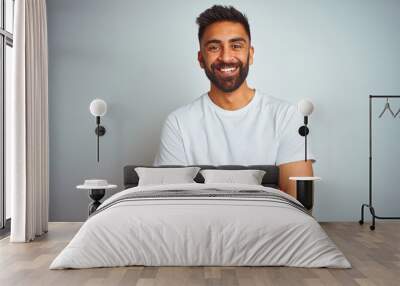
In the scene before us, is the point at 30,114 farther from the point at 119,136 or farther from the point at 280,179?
the point at 280,179

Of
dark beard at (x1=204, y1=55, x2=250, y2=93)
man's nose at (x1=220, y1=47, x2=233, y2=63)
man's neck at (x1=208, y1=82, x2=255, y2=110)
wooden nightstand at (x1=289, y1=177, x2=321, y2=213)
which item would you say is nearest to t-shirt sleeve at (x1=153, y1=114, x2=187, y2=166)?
man's neck at (x1=208, y1=82, x2=255, y2=110)

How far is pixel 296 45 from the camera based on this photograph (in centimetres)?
718

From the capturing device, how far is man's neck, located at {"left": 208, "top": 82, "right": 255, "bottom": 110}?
7.19 m

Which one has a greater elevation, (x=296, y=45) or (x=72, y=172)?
(x=296, y=45)

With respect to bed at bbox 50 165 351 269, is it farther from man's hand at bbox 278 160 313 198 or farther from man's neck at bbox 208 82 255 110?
man's neck at bbox 208 82 255 110

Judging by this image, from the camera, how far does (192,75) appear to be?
23.6ft

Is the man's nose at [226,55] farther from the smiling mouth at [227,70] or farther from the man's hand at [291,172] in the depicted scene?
the man's hand at [291,172]

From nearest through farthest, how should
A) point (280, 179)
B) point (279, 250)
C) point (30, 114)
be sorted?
point (279, 250)
point (30, 114)
point (280, 179)

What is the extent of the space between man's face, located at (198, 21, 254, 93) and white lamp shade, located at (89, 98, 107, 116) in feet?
4.39

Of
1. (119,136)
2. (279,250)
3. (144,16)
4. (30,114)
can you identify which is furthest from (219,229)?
(144,16)

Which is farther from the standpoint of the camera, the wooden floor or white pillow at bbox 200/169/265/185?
white pillow at bbox 200/169/265/185

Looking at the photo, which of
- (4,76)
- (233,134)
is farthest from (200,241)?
(4,76)

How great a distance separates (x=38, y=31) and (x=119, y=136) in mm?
1667

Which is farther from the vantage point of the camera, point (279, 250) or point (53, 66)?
point (53, 66)
